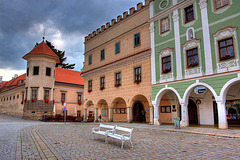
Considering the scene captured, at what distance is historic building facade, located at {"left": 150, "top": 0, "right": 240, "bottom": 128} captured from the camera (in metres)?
14.5

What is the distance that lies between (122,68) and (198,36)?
10036 mm

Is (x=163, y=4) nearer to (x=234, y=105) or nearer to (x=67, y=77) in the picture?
(x=234, y=105)

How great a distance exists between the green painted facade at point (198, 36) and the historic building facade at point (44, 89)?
20.8 m

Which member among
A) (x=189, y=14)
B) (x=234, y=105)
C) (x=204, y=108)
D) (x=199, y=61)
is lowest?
(x=204, y=108)

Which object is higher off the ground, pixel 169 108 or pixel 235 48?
pixel 235 48

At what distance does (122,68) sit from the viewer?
2417 cm

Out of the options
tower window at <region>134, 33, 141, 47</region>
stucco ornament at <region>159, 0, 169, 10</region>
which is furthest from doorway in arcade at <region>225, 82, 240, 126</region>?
tower window at <region>134, 33, 141, 47</region>

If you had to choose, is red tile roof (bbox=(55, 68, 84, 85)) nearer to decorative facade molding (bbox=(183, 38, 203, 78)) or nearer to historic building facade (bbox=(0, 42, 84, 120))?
historic building facade (bbox=(0, 42, 84, 120))

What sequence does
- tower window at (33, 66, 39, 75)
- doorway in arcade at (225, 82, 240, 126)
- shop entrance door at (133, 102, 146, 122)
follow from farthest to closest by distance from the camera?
tower window at (33, 66, 39, 75), shop entrance door at (133, 102, 146, 122), doorway in arcade at (225, 82, 240, 126)

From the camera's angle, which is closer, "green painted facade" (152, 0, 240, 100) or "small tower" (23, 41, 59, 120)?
"green painted facade" (152, 0, 240, 100)

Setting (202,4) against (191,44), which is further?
(191,44)

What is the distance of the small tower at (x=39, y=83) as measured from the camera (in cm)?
3466

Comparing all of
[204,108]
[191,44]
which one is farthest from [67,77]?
[191,44]

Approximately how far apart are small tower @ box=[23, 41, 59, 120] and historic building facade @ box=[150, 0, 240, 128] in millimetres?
22838
